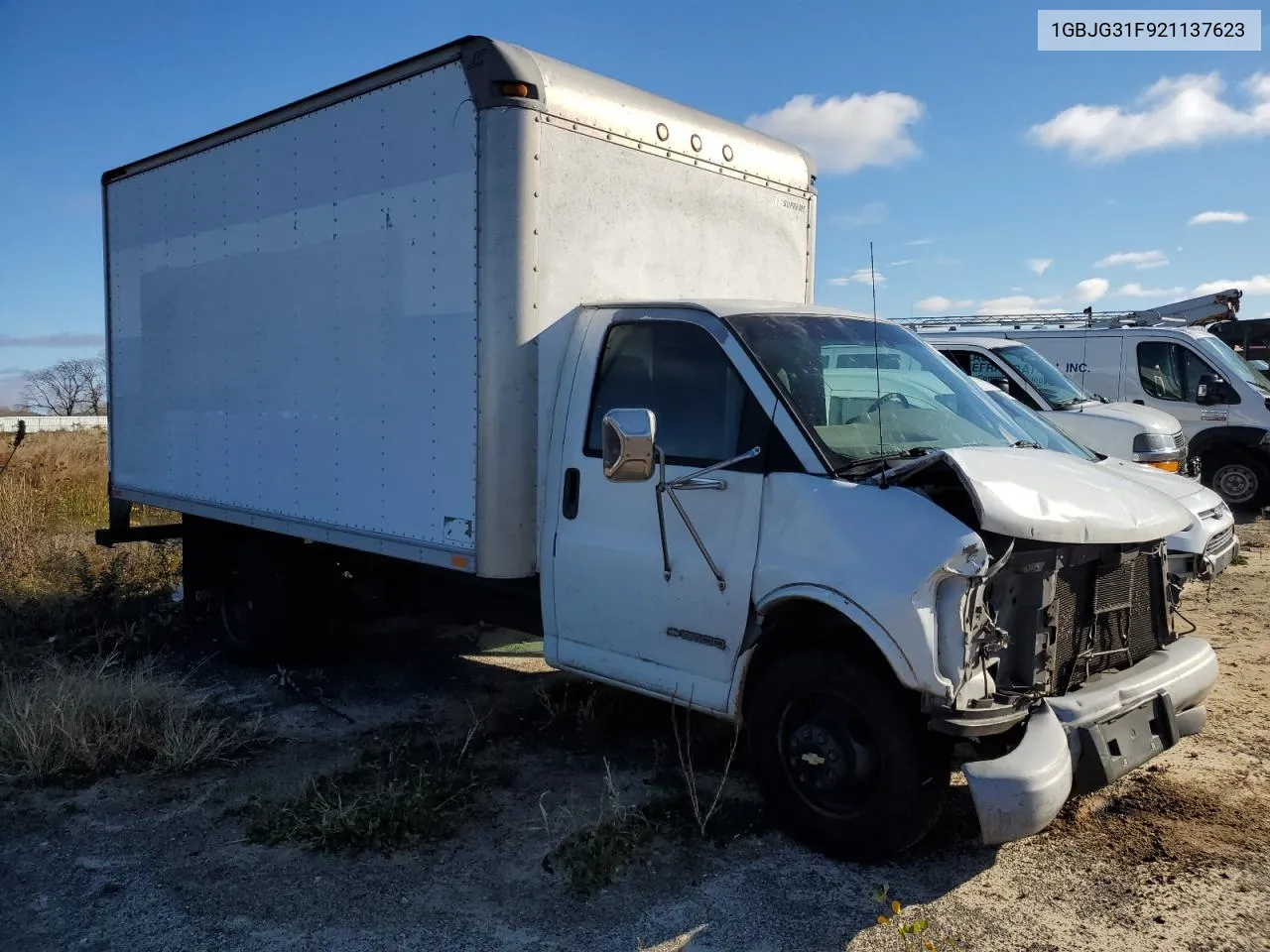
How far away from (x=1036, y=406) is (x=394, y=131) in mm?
6844

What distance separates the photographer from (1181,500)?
570 cm

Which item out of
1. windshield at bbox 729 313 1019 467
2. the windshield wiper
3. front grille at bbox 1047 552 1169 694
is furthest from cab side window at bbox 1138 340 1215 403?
the windshield wiper

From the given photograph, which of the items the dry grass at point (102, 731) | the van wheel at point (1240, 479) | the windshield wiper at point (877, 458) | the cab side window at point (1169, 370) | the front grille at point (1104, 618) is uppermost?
the cab side window at point (1169, 370)

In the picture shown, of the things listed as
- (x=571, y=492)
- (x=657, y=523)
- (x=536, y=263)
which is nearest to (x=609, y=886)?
(x=657, y=523)

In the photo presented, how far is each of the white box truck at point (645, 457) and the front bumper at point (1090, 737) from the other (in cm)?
2

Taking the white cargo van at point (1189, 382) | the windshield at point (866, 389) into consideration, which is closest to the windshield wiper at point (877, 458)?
the windshield at point (866, 389)

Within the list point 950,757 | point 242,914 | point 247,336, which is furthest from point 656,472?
point 247,336

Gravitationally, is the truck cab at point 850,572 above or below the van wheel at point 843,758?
above

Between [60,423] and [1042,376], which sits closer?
[1042,376]

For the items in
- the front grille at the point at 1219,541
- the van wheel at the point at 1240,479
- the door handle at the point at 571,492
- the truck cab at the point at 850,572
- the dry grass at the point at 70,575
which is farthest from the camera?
the van wheel at the point at 1240,479

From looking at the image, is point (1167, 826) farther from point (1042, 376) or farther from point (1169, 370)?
point (1169, 370)

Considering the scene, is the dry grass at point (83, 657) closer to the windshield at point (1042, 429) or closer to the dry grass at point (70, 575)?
the dry grass at point (70, 575)

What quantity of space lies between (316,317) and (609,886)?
11.9 ft

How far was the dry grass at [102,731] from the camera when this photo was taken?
16.5ft
